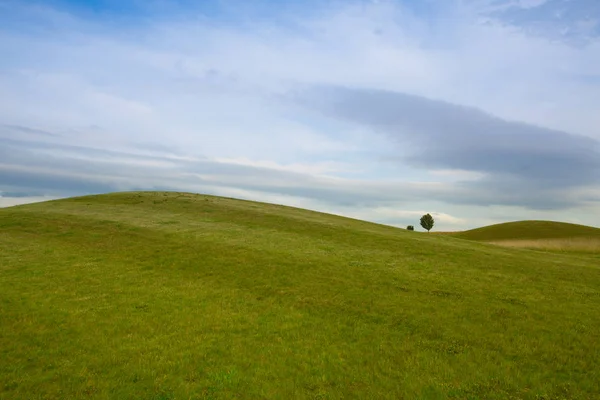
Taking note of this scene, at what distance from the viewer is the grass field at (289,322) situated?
1447cm

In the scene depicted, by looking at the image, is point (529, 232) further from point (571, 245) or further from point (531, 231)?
point (571, 245)

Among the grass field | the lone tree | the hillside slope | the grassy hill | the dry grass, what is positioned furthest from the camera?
the lone tree

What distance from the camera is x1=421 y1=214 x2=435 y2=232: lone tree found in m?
134

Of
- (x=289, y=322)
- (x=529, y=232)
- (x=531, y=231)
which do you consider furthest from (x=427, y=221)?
(x=289, y=322)

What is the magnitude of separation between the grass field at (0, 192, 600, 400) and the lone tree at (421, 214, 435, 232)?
97574 millimetres

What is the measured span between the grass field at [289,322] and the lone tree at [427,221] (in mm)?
97574

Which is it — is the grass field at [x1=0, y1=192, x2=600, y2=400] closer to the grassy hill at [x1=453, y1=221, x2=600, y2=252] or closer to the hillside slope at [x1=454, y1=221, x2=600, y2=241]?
the grassy hill at [x1=453, y1=221, x2=600, y2=252]

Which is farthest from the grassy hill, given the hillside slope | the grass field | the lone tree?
the grass field

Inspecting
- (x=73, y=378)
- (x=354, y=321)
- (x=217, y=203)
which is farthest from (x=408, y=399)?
(x=217, y=203)

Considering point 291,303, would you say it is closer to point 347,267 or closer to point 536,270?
point 347,267

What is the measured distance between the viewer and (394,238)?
44.8 m

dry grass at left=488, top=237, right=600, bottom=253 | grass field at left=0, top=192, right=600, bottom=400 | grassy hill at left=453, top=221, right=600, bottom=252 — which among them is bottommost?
grass field at left=0, top=192, right=600, bottom=400

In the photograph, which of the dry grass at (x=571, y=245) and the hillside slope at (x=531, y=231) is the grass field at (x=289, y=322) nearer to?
the dry grass at (x=571, y=245)

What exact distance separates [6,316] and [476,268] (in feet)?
103
